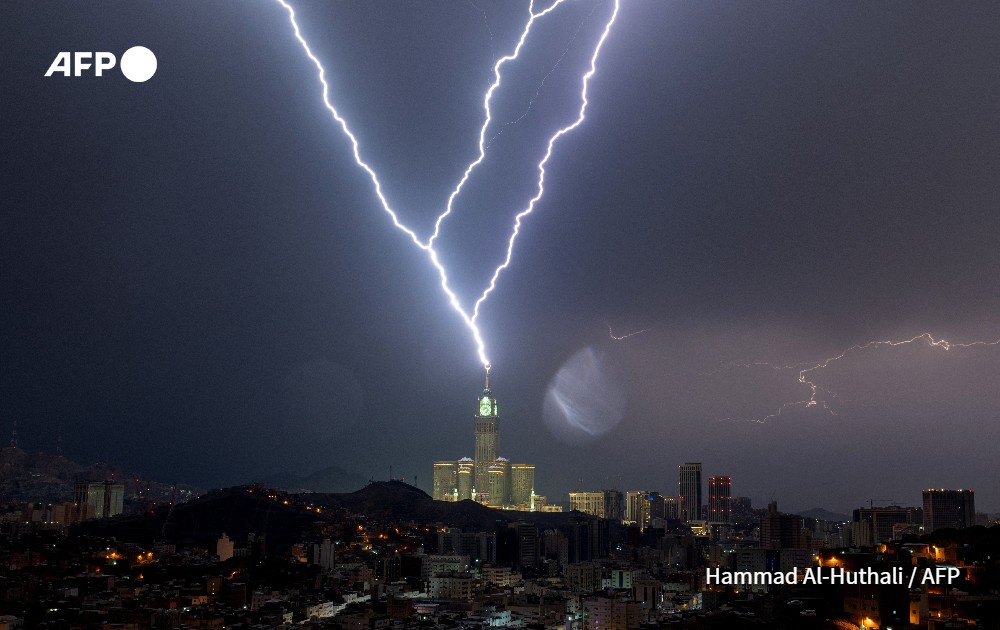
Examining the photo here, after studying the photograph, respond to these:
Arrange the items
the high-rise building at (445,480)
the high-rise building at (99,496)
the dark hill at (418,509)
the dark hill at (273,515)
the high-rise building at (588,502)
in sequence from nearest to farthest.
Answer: the dark hill at (273,515) → the high-rise building at (99,496) → the dark hill at (418,509) → the high-rise building at (588,502) → the high-rise building at (445,480)

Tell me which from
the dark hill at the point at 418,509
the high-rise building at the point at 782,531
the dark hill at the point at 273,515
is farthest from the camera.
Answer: the dark hill at the point at 418,509

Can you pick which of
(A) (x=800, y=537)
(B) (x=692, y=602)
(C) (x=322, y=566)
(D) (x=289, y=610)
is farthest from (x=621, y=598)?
(A) (x=800, y=537)

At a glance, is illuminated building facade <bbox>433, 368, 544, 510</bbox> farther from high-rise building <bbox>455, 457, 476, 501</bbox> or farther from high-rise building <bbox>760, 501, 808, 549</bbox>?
high-rise building <bbox>760, 501, 808, 549</bbox>

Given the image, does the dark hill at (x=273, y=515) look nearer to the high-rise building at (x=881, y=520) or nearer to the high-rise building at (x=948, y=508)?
the high-rise building at (x=881, y=520)

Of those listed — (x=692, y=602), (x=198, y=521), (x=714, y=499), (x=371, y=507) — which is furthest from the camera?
(x=714, y=499)

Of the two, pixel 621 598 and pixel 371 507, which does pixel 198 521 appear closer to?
pixel 371 507

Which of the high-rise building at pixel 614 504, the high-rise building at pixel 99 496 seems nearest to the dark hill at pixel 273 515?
the high-rise building at pixel 614 504

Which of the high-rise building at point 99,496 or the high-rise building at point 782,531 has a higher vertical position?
the high-rise building at point 99,496
